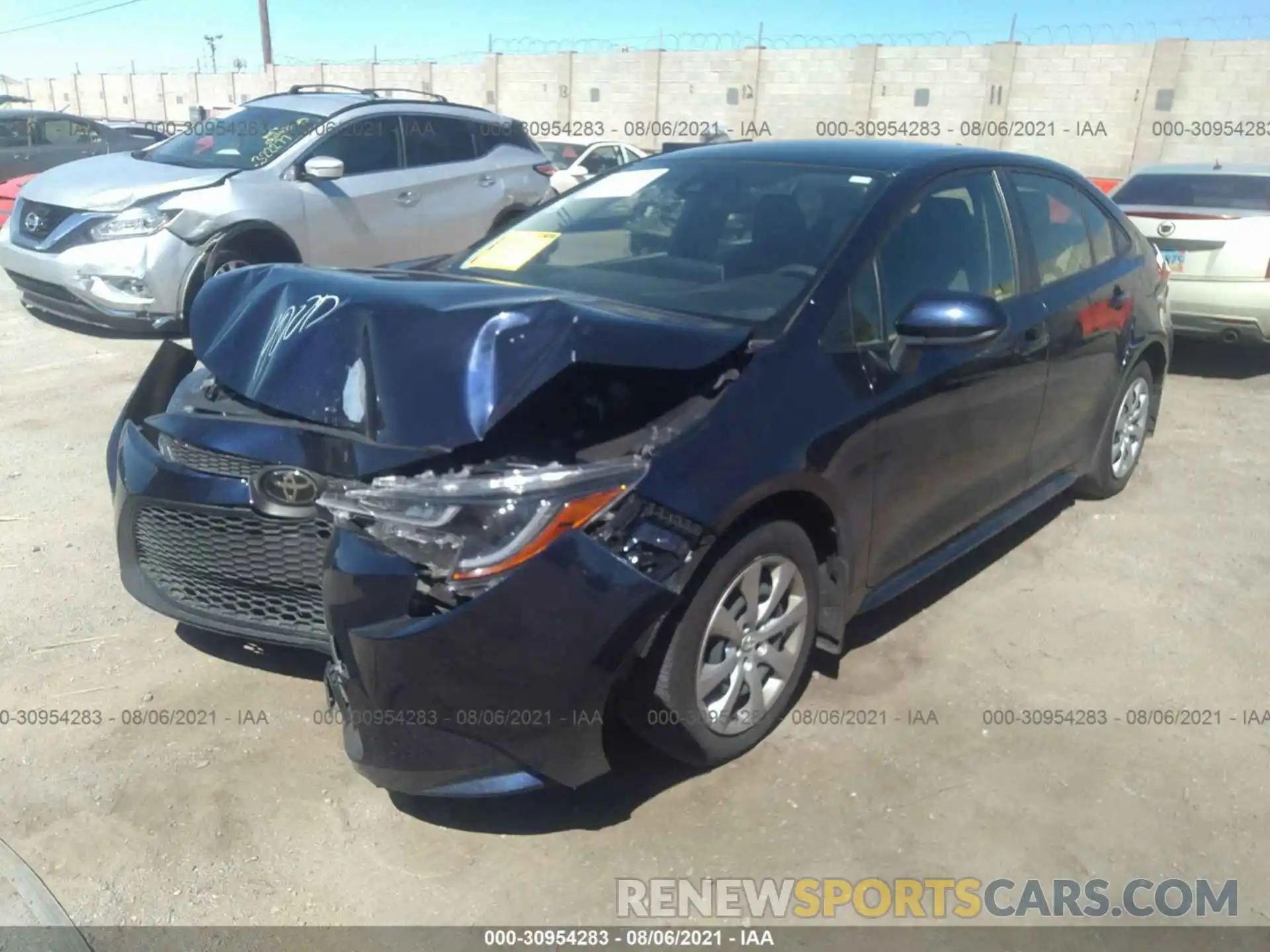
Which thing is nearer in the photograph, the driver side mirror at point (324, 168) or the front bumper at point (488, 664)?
the front bumper at point (488, 664)

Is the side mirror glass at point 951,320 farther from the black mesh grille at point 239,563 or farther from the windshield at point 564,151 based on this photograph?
the windshield at point 564,151

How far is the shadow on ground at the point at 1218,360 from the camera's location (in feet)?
25.8

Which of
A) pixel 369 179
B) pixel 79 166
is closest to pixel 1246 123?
pixel 369 179

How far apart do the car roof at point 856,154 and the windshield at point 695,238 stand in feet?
0.22

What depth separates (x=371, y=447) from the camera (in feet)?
8.65

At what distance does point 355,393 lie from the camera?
271cm

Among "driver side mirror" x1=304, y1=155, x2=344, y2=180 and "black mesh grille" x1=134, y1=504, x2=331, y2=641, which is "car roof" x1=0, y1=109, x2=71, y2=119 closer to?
"driver side mirror" x1=304, y1=155, x2=344, y2=180

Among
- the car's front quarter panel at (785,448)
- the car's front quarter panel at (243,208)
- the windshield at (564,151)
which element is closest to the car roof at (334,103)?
the car's front quarter panel at (243,208)

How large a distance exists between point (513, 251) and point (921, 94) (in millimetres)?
26323

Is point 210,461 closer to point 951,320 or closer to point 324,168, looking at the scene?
point 951,320

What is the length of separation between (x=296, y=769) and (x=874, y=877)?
161cm

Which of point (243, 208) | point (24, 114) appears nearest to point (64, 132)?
point (24, 114)

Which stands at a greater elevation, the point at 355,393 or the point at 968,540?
the point at 355,393

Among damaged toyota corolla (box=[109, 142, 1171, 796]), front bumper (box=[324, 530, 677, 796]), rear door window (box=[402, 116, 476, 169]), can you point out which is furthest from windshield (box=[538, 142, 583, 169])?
front bumper (box=[324, 530, 677, 796])
